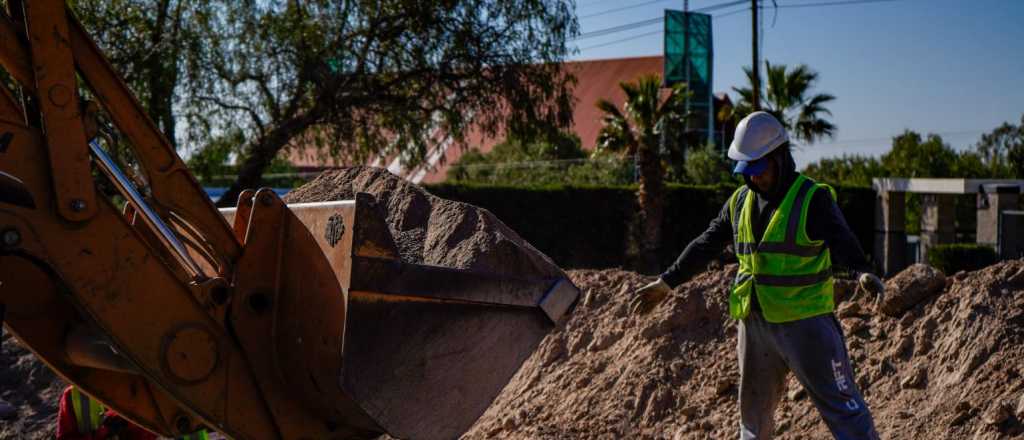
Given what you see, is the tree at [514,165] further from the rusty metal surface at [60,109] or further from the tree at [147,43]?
the rusty metal surface at [60,109]

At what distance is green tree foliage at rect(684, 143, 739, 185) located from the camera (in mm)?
32188

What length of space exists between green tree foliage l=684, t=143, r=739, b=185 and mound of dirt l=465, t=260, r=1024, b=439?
24303mm

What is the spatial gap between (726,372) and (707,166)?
26391mm

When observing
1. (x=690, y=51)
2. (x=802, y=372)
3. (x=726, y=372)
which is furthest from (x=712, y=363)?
(x=690, y=51)

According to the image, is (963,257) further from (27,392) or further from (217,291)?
(217,291)

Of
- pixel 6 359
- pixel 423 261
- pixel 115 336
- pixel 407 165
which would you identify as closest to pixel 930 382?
pixel 423 261

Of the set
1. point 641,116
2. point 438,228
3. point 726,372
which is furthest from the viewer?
point 641,116

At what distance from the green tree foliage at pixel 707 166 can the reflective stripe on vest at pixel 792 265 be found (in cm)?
2713

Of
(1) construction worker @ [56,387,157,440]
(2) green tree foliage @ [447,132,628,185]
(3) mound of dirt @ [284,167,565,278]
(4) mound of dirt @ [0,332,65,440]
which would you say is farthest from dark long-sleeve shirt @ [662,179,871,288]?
(2) green tree foliage @ [447,132,628,185]

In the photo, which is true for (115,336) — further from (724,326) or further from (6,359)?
(6,359)

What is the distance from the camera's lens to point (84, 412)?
17.3 ft

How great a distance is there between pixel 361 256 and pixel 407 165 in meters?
15.0

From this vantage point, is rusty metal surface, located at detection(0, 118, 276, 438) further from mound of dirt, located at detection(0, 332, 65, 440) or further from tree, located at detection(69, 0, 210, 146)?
tree, located at detection(69, 0, 210, 146)

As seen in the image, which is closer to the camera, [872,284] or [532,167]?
[872,284]
